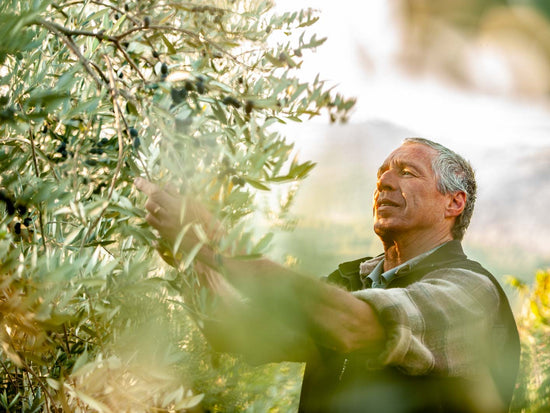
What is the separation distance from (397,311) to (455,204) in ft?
3.36

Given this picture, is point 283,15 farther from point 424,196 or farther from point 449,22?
point 449,22

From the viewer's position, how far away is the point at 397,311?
1.80m

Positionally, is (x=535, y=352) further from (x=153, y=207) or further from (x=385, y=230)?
(x=153, y=207)

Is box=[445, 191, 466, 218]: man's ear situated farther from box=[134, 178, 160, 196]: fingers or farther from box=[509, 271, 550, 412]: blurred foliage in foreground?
box=[509, 271, 550, 412]: blurred foliage in foreground

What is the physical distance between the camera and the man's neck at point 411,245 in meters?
2.57

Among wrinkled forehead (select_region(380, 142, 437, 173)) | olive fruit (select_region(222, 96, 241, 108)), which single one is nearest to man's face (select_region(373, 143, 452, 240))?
wrinkled forehead (select_region(380, 142, 437, 173))

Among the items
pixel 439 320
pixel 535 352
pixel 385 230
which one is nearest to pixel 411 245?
pixel 385 230

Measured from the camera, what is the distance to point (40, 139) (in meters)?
1.92

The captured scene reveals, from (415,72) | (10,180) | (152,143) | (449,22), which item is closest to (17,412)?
(10,180)

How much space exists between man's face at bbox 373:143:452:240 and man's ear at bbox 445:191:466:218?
0.02m

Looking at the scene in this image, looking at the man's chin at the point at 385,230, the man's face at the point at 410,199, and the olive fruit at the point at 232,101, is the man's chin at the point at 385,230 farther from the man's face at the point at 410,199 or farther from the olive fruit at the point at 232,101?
the olive fruit at the point at 232,101

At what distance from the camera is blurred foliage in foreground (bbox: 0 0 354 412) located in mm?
1147

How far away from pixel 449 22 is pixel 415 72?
540 millimetres

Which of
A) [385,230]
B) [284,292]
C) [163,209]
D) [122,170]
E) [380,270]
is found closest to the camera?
[163,209]
